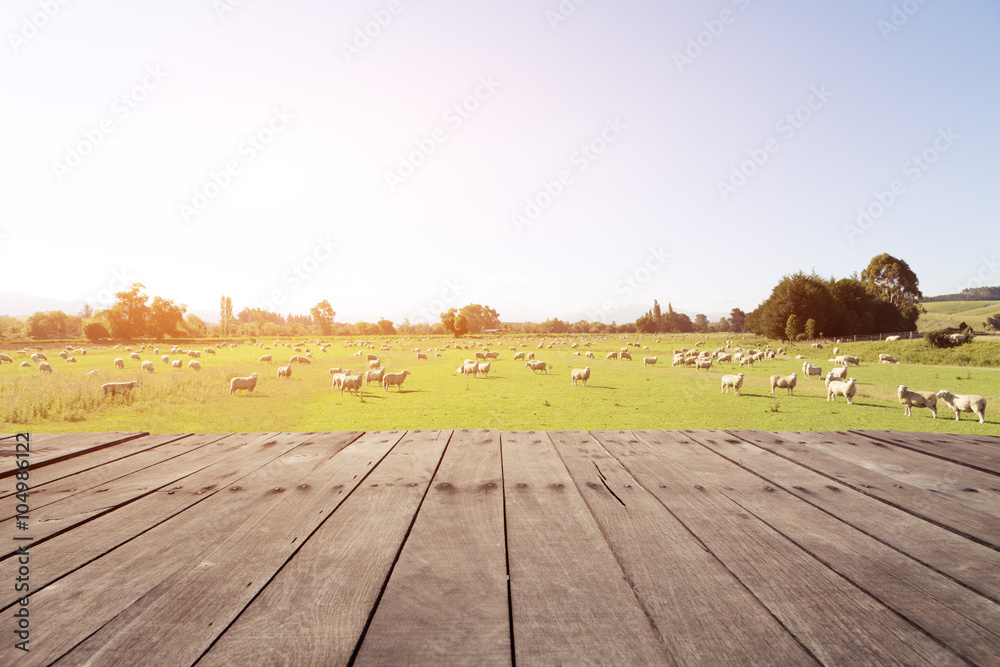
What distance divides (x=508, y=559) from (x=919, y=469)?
2.62m

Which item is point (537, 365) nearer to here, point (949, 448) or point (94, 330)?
point (949, 448)

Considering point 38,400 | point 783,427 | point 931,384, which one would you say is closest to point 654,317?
point 931,384

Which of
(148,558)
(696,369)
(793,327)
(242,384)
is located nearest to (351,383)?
(242,384)

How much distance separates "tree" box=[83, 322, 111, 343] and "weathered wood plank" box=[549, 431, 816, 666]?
94473 millimetres

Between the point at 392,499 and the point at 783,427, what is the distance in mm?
14631

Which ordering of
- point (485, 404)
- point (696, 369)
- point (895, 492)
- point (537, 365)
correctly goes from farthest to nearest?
point (696, 369), point (537, 365), point (485, 404), point (895, 492)

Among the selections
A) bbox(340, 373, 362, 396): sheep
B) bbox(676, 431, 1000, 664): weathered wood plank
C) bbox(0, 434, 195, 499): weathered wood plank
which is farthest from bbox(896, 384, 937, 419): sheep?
bbox(340, 373, 362, 396): sheep

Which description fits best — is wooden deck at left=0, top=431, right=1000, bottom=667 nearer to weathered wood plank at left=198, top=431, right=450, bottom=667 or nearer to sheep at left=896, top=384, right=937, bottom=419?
weathered wood plank at left=198, top=431, right=450, bottom=667

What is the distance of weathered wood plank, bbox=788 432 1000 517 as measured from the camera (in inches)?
86.3

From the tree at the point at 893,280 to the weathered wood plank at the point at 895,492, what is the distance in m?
96.0

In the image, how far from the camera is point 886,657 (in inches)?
42.6

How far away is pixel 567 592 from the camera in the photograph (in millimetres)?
1352

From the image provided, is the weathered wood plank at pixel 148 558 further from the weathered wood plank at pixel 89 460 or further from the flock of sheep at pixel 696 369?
the flock of sheep at pixel 696 369

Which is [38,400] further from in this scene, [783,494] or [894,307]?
[894,307]
